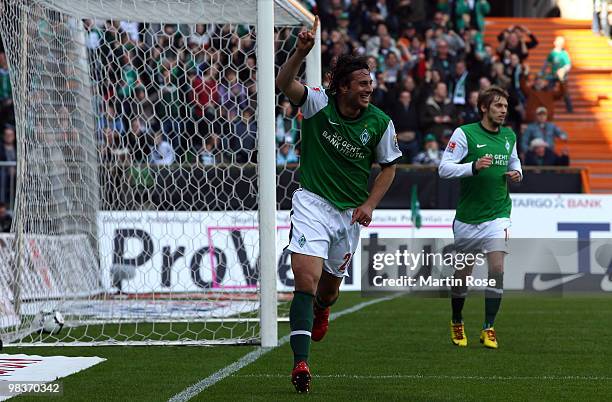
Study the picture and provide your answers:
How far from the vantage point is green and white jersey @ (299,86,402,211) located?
7.68m

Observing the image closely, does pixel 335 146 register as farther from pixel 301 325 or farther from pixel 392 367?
pixel 392 367

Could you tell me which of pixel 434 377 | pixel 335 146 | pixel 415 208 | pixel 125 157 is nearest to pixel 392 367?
pixel 434 377

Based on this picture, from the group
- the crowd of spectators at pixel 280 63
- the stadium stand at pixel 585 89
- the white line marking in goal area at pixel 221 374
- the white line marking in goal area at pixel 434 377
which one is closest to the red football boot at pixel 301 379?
the white line marking in goal area at pixel 221 374

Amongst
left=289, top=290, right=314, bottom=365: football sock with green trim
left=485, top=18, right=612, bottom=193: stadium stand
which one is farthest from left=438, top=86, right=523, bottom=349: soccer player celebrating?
left=485, top=18, right=612, bottom=193: stadium stand

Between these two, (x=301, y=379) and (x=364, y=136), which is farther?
(x=364, y=136)

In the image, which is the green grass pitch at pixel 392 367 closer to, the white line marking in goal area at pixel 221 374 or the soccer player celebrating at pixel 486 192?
the white line marking in goal area at pixel 221 374

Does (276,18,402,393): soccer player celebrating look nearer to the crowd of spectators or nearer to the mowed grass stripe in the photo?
the crowd of spectators

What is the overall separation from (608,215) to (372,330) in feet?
26.1

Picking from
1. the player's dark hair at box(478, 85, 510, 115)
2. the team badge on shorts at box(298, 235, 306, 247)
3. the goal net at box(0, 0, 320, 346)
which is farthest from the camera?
the goal net at box(0, 0, 320, 346)

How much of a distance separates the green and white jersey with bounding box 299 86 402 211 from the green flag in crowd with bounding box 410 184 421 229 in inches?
429

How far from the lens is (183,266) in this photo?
17.0m

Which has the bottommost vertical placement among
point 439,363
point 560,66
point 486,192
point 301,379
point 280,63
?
point 439,363

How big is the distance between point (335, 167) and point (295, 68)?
82cm

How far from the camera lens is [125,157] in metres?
13.5
